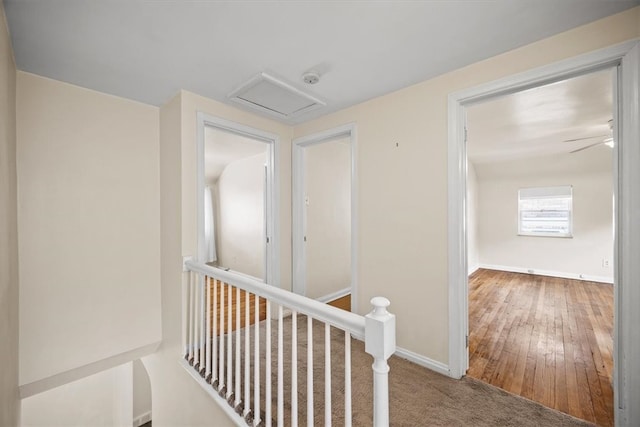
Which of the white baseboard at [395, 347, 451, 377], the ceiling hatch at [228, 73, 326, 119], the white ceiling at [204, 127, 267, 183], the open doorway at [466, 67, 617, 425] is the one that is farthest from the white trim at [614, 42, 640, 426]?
the white ceiling at [204, 127, 267, 183]

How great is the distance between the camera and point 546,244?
17.5 ft

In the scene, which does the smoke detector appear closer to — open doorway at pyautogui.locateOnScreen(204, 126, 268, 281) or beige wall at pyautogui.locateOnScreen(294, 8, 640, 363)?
beige wall at pyautogui.locateOnScreen(294, 8, 640, 363)

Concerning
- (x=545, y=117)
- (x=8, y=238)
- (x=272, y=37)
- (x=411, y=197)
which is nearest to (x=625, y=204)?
(x=411, y=197)

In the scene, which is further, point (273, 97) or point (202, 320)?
point (273, 97)

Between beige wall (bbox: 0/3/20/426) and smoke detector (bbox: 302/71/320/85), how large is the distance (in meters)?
1.61

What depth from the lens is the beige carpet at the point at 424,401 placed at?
1504 mm

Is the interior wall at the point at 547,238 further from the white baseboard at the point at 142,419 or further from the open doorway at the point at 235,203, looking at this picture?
the white baseboard at the point at 142,419

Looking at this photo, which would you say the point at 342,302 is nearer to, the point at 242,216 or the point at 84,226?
the point at 242,216

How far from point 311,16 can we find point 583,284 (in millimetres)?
6145

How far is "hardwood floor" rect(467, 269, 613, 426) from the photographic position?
1755 millimetres

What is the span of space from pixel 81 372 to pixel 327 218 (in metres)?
2.96

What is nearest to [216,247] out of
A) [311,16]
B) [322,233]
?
[322,233]

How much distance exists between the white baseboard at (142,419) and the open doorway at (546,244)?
13.0 feet

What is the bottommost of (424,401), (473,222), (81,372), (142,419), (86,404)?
(142,419)
